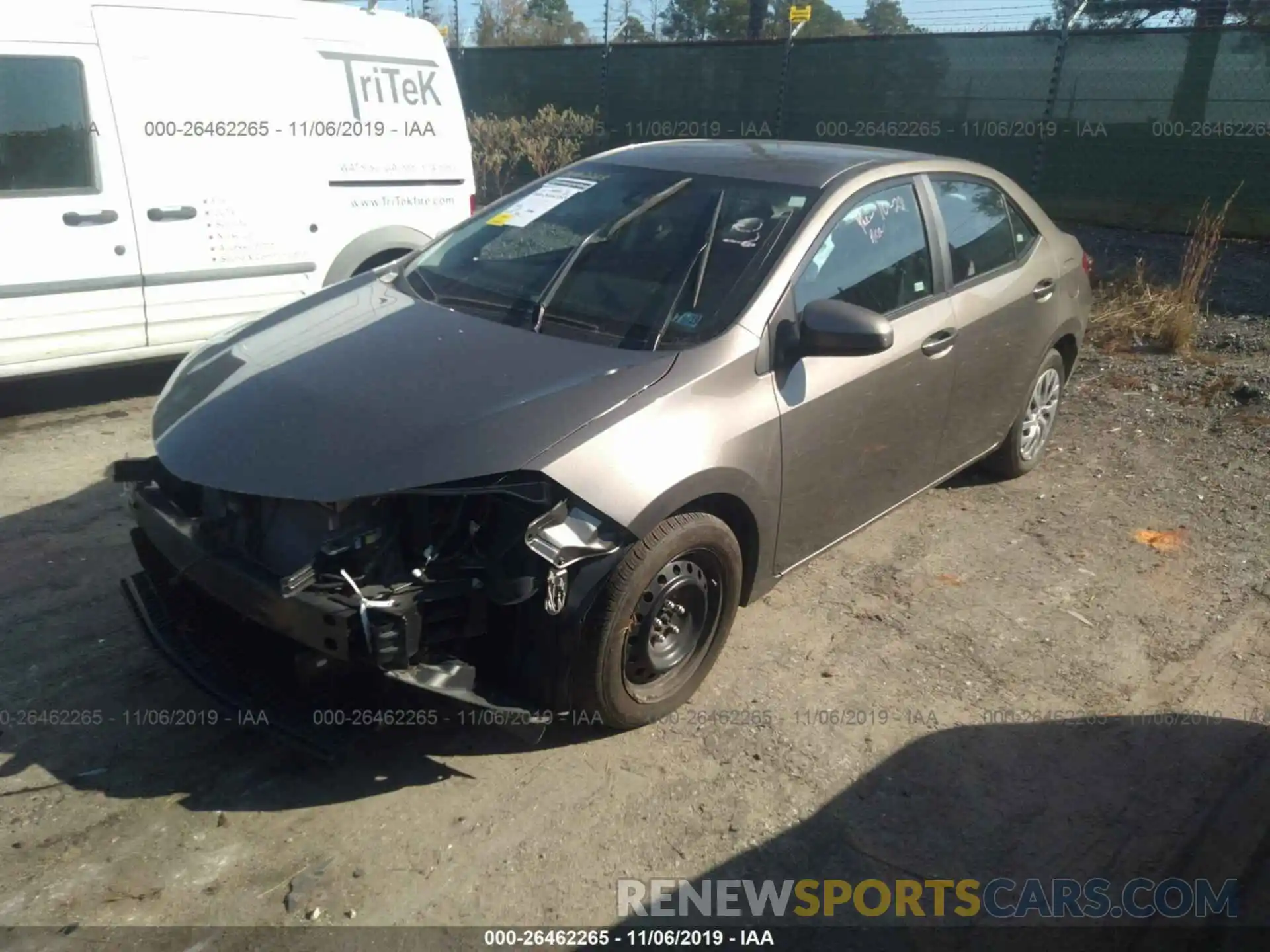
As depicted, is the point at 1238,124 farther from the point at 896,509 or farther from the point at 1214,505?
the point at 896,509

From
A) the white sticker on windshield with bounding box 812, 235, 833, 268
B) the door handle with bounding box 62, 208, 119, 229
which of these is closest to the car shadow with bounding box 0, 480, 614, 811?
the white sticker on windshield with bounding box 812, 235, 833, 268

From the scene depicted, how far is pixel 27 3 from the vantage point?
538 centimetres

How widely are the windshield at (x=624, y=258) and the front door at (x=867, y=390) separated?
27cm

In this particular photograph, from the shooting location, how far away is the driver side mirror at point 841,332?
3424 mm

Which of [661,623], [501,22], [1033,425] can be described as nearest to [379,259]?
[1033,425]

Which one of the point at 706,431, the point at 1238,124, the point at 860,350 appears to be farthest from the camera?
the point at 1238,124

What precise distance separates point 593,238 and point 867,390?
1.18 metres

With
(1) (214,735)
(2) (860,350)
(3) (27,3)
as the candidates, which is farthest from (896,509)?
(3) (27,3)

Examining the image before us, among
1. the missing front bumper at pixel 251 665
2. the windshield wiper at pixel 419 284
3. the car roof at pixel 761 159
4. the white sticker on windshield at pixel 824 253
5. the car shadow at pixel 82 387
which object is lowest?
the car shadow at pixel 82 387

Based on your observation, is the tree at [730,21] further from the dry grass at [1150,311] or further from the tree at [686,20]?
the dry grass at [1150,311]

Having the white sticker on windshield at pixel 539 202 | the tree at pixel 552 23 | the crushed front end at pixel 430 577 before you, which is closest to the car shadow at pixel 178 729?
the crushed front end at pixel 430 577

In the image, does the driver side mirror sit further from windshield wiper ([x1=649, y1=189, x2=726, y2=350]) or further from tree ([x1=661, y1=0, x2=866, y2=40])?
tree ([x1=661, y1=0, x2=866, y2=40])

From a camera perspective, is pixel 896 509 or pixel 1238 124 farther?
pixel 1238 124

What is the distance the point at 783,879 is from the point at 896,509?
1.97 m
